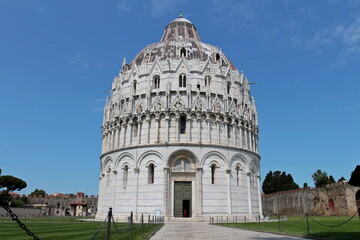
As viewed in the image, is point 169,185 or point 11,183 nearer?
point 169,185

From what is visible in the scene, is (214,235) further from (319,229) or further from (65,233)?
(65,233)

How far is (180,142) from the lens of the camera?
1384 inches

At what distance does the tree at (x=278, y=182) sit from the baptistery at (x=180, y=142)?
45865 mm

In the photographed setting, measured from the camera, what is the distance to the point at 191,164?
35344 millimetres

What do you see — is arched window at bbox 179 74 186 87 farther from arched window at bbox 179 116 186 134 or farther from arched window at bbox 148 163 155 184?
arched window at bbox 148 163 155 184

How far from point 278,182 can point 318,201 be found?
115 ft

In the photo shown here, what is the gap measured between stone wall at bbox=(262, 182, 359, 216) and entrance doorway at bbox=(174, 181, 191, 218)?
2086cm

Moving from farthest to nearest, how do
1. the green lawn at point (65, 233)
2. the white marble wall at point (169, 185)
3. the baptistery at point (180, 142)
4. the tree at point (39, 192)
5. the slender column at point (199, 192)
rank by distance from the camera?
the tree at point (39, 192) < the baptistery at point (180, 142) < the white marble wall at point (169, 185) < the slender column at point (199, 192) < the green lawn at point (65, 233)

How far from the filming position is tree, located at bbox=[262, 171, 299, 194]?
8225 centimetres

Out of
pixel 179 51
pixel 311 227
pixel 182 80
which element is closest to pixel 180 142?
pixel 182 80

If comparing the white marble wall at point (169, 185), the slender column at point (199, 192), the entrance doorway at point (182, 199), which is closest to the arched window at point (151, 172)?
the white marble wall at point (169, 185)

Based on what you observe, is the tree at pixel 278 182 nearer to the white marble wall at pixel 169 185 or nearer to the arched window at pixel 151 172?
the white marble wall at pixel 169 185

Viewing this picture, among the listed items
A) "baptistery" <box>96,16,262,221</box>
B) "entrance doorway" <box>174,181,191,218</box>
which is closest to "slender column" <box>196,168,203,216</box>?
"baptistery" <box>96,16,262,221</box>

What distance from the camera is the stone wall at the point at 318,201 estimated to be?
42706 millimetres
